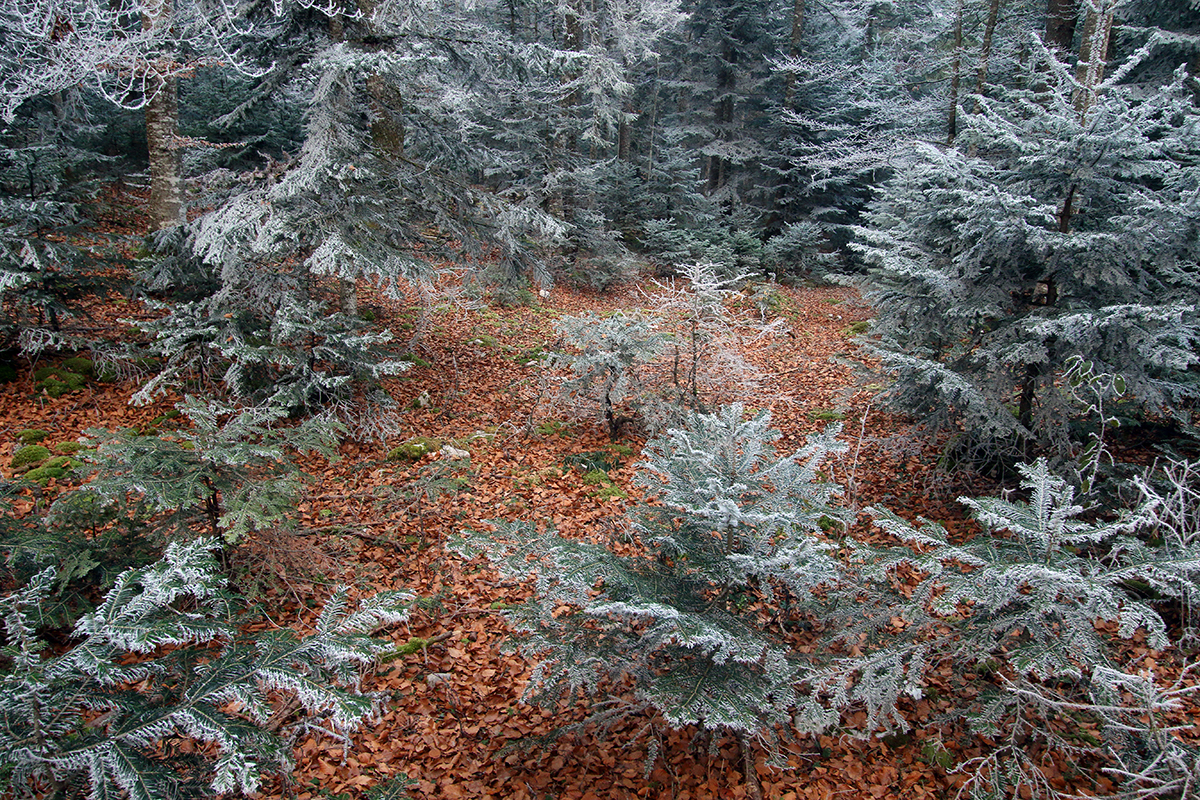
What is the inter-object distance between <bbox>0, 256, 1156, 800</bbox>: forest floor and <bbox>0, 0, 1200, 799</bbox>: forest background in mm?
33

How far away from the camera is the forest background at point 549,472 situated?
2510 mm

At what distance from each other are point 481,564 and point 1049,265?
5.56m

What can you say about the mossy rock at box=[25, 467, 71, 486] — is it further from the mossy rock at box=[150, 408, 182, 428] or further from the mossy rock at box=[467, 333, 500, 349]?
the mossy rock at box=[467, 333, 500, 349]

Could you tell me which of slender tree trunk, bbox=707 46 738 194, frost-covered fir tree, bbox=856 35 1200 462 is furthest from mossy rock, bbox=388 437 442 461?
slender tree trunk, bbox=707 46 738 194

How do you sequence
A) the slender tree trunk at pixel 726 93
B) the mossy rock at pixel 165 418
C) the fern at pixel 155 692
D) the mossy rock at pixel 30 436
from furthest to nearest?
the slender tree trunk at pixel 726 93, the mossy rock at pixel 165 418, the mossy rock at pixel 30 436, the fern at pixel 155 692

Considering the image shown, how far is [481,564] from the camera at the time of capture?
200 inches

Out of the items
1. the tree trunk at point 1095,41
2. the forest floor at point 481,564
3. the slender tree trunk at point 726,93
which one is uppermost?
the slender tree trunk at point 726,93

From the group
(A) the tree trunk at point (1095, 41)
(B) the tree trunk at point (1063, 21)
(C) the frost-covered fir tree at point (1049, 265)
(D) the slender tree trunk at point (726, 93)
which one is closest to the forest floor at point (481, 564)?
(C) the frost-covered fir tree at point (1049, 265)

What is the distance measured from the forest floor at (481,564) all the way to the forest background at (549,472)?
0.03 meters

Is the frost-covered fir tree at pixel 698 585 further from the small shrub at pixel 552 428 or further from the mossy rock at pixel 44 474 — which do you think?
the mossy rock at pixel 44 474

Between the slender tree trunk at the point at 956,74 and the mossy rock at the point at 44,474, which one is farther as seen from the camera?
the slender tree trunk at the point at 956,74

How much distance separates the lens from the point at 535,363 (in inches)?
364

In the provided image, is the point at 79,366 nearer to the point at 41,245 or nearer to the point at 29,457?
the point at 41,245

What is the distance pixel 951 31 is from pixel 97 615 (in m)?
17.5
